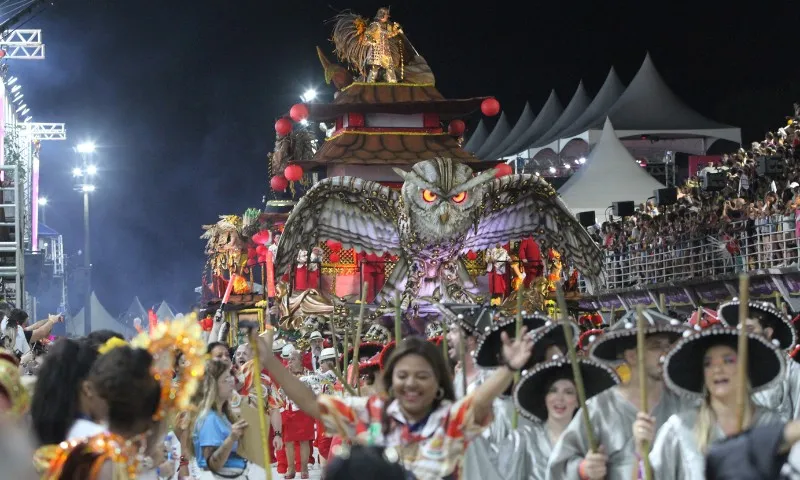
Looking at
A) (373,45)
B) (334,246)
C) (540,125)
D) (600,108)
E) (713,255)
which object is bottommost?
(713,255)

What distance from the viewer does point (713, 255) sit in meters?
22.6

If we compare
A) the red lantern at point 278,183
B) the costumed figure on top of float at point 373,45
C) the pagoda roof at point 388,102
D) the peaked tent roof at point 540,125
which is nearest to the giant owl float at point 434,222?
the pagoda roof at point 388,102

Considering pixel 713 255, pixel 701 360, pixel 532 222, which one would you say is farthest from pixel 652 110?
pixel 701 360

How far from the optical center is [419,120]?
1110 inches

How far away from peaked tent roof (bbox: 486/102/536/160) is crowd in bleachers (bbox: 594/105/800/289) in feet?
108

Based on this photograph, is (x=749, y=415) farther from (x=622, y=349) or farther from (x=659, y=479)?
(x=622, y=349)

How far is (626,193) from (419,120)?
5.83 meters

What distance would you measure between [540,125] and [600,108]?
11.4 meters

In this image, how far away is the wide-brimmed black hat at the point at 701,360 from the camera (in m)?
6.23

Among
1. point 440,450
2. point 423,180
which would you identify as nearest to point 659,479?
point 440,450

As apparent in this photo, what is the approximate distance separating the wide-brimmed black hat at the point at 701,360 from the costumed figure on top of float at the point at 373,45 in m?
21.6

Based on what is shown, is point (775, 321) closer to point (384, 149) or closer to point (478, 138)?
point (384, 149)

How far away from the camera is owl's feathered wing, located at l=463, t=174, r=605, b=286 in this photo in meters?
23.9

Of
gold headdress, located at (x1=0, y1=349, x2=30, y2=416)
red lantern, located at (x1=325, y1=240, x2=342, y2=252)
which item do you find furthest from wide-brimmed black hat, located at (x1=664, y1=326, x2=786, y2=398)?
red lantern, located at (x1=325, y1=240, x2=342, y2=252)
